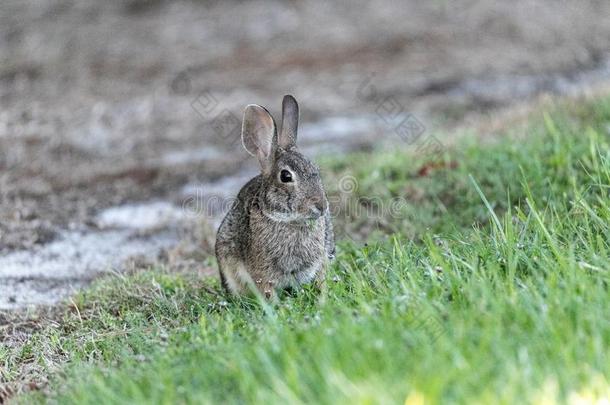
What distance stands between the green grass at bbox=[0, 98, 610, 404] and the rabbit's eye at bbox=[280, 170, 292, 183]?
0.62 metres

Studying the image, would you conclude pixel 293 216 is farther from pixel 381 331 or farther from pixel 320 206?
pixel 381 331

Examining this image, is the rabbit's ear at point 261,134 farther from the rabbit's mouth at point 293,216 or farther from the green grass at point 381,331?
the green grass at point 381,331

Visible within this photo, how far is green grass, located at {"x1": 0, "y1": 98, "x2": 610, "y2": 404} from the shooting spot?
143 inches

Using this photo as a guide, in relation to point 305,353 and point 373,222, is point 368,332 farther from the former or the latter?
point 373,222

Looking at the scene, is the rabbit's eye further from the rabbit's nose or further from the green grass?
the green grass

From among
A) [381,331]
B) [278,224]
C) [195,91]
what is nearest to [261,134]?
[278,224]

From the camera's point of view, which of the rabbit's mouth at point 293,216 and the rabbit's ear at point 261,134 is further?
the rabbit's ear at point 261,134

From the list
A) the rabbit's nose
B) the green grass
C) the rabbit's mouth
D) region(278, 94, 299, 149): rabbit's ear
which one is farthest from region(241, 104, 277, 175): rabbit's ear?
the green grass

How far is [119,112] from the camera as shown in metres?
12.0

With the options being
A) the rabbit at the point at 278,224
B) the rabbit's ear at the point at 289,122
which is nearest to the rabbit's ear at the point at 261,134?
the rabbit at the point at 278,224

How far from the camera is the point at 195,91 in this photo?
1303 cm

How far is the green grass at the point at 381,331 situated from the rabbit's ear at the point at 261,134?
0.81 metres

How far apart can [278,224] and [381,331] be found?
5.47ft

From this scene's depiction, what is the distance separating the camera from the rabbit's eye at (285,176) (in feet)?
18.3
